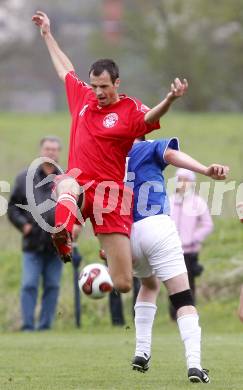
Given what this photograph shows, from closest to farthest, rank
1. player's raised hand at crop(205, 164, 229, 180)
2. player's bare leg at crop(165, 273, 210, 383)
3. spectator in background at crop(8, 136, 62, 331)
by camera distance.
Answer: player's raised hand at crop(205, 164, 229, 180)
player's bare leg at crop(165, 273, 210, 383)
spectator in background at crop(8, 136, 62, 331)

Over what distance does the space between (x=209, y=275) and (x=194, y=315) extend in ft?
29.7

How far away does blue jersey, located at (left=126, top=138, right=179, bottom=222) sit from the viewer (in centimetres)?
847

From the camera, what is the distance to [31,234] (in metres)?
14.1

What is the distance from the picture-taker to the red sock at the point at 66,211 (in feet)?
26.1

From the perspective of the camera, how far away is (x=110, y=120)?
8.30 metres

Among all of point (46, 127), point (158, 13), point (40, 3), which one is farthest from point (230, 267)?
point (40, 3)

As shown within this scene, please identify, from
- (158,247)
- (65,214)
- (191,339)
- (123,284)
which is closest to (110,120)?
(65,214)

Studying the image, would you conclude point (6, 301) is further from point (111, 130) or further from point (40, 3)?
point (40, 3)

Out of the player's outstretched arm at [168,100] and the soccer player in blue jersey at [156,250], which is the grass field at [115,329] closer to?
the soccer player in blue jersey at [156,250]

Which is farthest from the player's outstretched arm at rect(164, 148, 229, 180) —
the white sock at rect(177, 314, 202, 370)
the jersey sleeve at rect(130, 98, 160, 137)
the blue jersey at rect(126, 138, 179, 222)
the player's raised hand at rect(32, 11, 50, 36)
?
the player's raised hand at rect(32, 11, 50, 36)

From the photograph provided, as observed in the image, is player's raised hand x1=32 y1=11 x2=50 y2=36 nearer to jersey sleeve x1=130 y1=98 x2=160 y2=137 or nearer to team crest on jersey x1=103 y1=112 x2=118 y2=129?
team crest on jersey x1=103 y1=112 x2=118 y2=129

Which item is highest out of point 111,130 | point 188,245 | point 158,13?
point 158,13

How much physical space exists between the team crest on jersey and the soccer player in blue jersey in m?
0.41

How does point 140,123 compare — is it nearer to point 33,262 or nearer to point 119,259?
point 119,259
